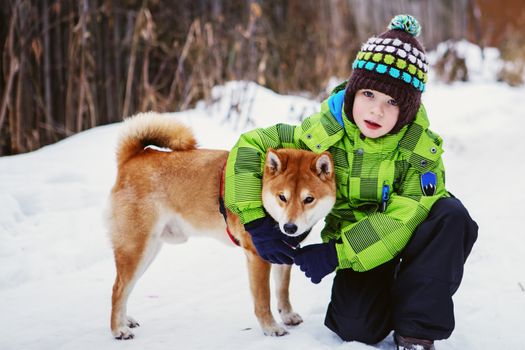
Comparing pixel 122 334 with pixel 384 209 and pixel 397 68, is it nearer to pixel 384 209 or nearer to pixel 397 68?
pixel 384 209

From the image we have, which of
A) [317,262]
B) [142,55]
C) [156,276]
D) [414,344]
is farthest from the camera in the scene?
[142,55]

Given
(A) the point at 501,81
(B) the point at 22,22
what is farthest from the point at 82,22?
(A) the point at 501,81

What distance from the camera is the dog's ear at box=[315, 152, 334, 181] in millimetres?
2117

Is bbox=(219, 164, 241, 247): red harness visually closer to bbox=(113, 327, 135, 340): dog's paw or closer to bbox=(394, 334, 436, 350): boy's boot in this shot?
bbox=(113, 327, 135, 340): dog's paw

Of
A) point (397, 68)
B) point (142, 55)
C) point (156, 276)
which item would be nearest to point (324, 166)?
point (397, 68)

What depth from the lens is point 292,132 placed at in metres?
2.40

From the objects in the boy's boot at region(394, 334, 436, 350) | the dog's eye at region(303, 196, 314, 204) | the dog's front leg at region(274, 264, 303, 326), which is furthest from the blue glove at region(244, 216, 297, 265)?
the boy's boot at region(394, 334, 436, 350)

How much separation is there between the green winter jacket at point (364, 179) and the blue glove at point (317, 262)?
37 mm

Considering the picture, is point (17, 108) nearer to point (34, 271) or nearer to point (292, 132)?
point (34, 271)

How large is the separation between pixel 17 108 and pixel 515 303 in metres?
3.52

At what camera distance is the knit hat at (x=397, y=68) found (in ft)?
6.70

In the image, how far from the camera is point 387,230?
201 centimetres

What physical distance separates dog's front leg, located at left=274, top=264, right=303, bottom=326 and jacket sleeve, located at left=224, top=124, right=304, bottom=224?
0.40m

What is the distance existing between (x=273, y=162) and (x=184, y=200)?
0.53 meters
